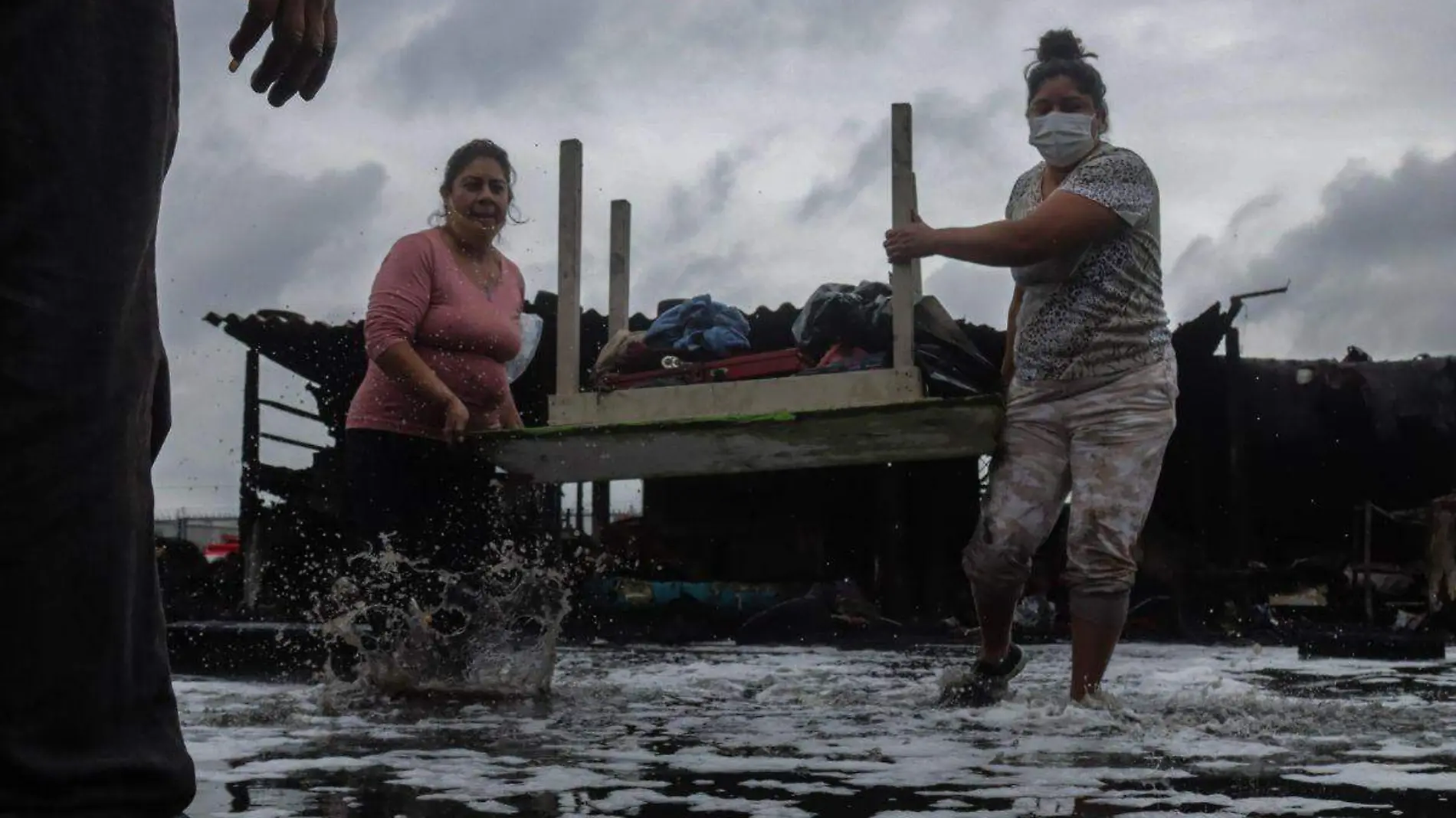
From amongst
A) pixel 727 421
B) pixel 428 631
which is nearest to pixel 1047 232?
pixel 727 421

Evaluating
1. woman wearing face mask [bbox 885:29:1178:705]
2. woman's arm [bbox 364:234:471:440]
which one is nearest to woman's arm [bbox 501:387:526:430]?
woman's arm [bbox 364:234:471:440]

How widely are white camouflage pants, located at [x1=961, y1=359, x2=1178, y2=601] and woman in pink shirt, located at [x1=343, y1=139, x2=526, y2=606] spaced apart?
1.59m

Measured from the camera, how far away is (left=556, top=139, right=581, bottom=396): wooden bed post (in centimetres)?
512

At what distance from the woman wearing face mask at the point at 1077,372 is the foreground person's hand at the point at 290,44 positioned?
249 cm

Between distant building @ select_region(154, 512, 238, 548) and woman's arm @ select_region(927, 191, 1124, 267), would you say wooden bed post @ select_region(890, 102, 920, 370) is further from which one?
distant building @ select_region(154, 512, 238, 548)

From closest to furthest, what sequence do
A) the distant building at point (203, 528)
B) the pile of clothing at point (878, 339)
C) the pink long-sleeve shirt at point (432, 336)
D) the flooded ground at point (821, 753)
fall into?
the flooded ground at point (821, 753), the pink long-sleeve shirt at point (432, 336), the pile of clothing at point (878, 339), the distant building at point (203, 528)

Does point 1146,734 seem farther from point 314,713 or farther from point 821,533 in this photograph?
point 821,533

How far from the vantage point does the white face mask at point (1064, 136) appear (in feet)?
13.8

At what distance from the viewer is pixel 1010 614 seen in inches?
169

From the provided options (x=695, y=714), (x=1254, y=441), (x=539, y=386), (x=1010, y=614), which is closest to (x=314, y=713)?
(x=695, y=714)

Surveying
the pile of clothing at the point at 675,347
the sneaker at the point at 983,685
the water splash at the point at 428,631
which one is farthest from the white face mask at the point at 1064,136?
the water splash at the point at 428,631

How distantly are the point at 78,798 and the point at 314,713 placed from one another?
2.67 meters

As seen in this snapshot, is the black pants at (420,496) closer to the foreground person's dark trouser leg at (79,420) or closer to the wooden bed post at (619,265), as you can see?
the wooden bed post at (619,265)

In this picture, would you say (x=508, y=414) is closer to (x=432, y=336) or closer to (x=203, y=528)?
(x=432, y=336)
